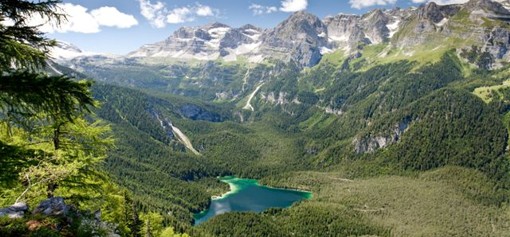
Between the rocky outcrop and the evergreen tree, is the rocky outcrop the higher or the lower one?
the lower one

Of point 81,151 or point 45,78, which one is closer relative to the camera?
point 45,78

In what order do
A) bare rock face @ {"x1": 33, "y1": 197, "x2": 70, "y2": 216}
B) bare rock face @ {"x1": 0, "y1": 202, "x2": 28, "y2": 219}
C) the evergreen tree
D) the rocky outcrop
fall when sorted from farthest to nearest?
bare rock face @ {"x1": 33, "y1": 197, "x2": 70, "y2": 216}, the rocky outcrop, bare rock face @ {"x1": 0, "y1": 202, "x2": 28, "y2": 219}, the evergreen tree

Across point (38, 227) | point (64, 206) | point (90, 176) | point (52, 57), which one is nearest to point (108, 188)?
point (90, 176)

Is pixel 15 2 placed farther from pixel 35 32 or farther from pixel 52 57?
pixel 52 57

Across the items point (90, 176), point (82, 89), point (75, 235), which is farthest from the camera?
point (90, 176)

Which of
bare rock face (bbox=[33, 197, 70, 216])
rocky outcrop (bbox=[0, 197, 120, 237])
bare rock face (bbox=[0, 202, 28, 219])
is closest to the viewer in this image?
bare rock face (bbox=[0, 202, 28, 219])

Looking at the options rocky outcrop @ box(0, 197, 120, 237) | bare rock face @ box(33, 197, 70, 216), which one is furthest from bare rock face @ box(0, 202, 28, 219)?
bare rock face @ box(33, 197, 70, 216)

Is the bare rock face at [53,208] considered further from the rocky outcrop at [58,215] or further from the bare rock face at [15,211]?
the bare rock face at [15,211]

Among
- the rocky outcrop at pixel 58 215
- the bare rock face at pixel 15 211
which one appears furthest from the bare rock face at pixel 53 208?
the bare rock face at pixel 15 211

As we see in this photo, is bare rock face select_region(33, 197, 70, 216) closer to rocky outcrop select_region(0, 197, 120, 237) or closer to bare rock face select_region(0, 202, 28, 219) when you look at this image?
rocky outcrop select_region(0, 197, 120, 237)
